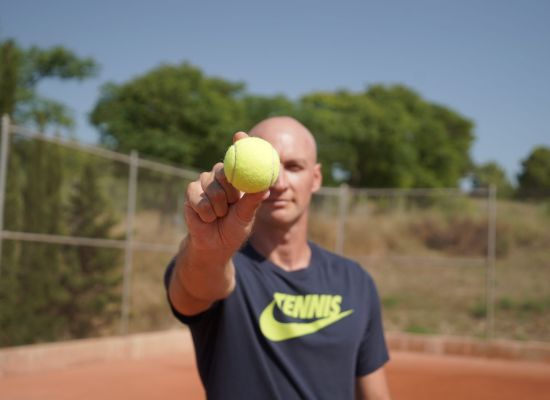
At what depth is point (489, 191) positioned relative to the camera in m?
11.6

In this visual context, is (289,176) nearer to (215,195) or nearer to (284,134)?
(284,134)

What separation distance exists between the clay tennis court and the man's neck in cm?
509

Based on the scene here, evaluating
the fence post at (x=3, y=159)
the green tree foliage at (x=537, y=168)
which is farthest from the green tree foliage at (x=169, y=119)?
the green tree foliage at (x=537, y=168)

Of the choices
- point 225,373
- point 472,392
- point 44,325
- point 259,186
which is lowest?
point 472,392

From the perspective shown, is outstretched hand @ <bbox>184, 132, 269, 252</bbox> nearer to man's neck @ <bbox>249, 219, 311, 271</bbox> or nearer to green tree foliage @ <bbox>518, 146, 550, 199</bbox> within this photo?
man's neck @ <bbox>249, 219, 311, 271</bbox>

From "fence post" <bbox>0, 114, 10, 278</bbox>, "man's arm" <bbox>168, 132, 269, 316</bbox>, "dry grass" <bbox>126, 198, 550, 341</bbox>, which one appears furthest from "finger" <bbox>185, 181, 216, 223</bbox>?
"dry grass" <bbox>126, 198, 550, 341</bbox>

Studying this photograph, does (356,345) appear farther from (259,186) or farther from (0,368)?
(0,368)

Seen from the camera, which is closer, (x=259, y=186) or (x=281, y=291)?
(x=259, y=186)

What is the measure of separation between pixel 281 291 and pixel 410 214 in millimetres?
14942

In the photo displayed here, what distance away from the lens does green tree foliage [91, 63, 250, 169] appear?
28141 mm

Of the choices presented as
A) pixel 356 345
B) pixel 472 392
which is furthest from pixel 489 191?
pixel 356 345

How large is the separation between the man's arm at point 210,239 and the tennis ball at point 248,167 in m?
0.02

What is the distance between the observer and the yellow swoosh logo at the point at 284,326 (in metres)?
2.09

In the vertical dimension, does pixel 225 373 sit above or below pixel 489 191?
below
